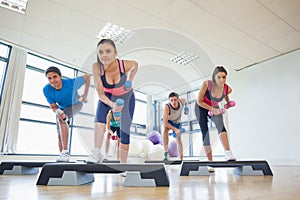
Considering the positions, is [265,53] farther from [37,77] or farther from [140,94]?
[37,77]

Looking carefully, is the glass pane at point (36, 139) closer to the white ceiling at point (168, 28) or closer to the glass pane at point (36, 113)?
the glass pane at point (36, 113)

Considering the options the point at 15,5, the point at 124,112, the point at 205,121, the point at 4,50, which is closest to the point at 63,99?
the point at 124,112

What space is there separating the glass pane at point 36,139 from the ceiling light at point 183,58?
9.28 feet

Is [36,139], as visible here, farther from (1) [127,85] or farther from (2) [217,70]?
(2) [217,70]

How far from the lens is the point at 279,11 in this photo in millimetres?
2846

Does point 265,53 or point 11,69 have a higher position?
point 265,53

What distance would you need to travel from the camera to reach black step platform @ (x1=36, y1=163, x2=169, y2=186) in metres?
0.96

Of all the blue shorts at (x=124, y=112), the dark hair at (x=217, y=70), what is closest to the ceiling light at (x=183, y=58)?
the dark hair at (x=217, y=70)

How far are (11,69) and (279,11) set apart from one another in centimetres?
437

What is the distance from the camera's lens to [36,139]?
4.00 m

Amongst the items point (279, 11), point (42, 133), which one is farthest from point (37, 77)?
point (279, 11)

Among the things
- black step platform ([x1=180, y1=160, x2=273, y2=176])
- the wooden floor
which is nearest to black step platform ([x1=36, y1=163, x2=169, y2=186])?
the wooden floor

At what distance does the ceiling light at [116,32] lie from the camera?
322cm

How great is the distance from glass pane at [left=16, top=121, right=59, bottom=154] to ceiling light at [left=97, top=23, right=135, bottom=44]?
2.16m
